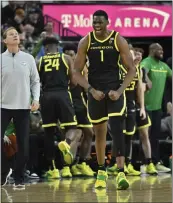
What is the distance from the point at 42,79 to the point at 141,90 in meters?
1.74

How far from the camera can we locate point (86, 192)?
871 cm

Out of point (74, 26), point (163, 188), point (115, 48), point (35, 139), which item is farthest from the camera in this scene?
point (74, 26)

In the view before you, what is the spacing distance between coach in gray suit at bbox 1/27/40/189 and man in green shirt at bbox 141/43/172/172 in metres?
3.93

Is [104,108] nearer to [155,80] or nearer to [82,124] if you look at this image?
[82,124]

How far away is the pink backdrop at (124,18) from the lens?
61.9 ft

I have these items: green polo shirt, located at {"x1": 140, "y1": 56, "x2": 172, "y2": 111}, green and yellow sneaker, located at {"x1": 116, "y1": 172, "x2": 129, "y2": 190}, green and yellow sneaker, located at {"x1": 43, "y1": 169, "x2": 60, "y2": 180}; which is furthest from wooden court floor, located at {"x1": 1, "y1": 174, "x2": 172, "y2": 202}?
green polo shirt, located at {"x1": 140, "y1": 56, "x2": 172, "y2": 111}

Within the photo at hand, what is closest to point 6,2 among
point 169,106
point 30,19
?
point 30,19

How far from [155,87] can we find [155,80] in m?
0.13

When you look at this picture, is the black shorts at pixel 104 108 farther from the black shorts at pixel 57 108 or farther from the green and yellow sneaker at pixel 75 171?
the green and yellow sneaker at pixel 75 171

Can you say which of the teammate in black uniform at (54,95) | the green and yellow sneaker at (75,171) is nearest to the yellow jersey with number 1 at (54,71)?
the teammate in black uniform at (54,95)

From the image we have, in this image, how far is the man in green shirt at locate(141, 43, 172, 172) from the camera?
42.5 ft

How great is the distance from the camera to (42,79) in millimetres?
11344

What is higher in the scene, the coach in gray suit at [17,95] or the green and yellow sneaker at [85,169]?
the coach in gray suit at [17,95]

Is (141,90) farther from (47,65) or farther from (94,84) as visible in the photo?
(94,84)
